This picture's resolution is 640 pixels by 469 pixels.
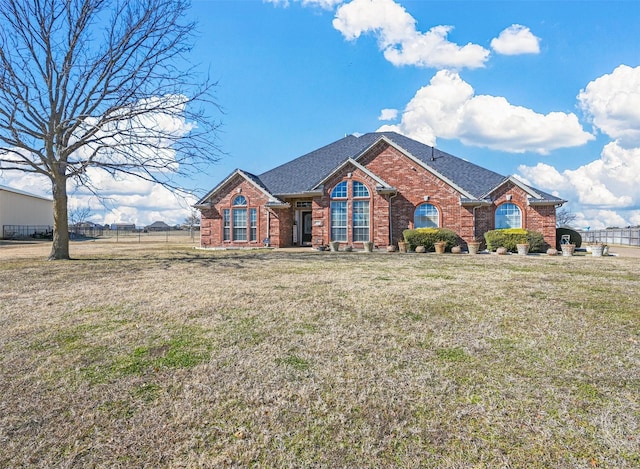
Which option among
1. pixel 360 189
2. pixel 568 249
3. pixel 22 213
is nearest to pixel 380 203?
pixel 360 189

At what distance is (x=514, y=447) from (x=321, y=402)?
1523 mm

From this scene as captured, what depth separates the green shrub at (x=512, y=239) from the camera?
57.2 feet

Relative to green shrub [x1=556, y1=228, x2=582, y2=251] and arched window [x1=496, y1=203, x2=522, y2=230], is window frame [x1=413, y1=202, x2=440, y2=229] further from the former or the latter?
green shrub [x1=556, y1=228, x2=582, y2=251]

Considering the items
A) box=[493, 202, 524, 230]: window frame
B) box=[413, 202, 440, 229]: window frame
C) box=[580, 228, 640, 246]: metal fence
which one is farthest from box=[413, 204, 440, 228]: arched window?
box=[580, 228, 640, 246]: metal fence

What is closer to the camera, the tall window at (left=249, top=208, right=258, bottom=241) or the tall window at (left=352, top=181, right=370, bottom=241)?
the tall window at (left=352, top=181, right=370, bottom=241)

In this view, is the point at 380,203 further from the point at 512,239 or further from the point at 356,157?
the point at 512,239

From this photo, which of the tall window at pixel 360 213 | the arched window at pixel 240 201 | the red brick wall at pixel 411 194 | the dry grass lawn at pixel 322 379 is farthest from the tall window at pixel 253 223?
the dry grass lawn at pixel 322 379

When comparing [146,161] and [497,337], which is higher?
[146,161]

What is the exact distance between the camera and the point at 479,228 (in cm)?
1888

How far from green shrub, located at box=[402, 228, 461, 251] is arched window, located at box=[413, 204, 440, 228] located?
3.33 feet

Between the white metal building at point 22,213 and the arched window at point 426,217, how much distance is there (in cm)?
4411

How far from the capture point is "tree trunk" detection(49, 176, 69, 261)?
567 inches

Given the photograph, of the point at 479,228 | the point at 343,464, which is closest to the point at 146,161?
the point at 343,464

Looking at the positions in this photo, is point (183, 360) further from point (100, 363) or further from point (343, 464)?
point (343, 464)
